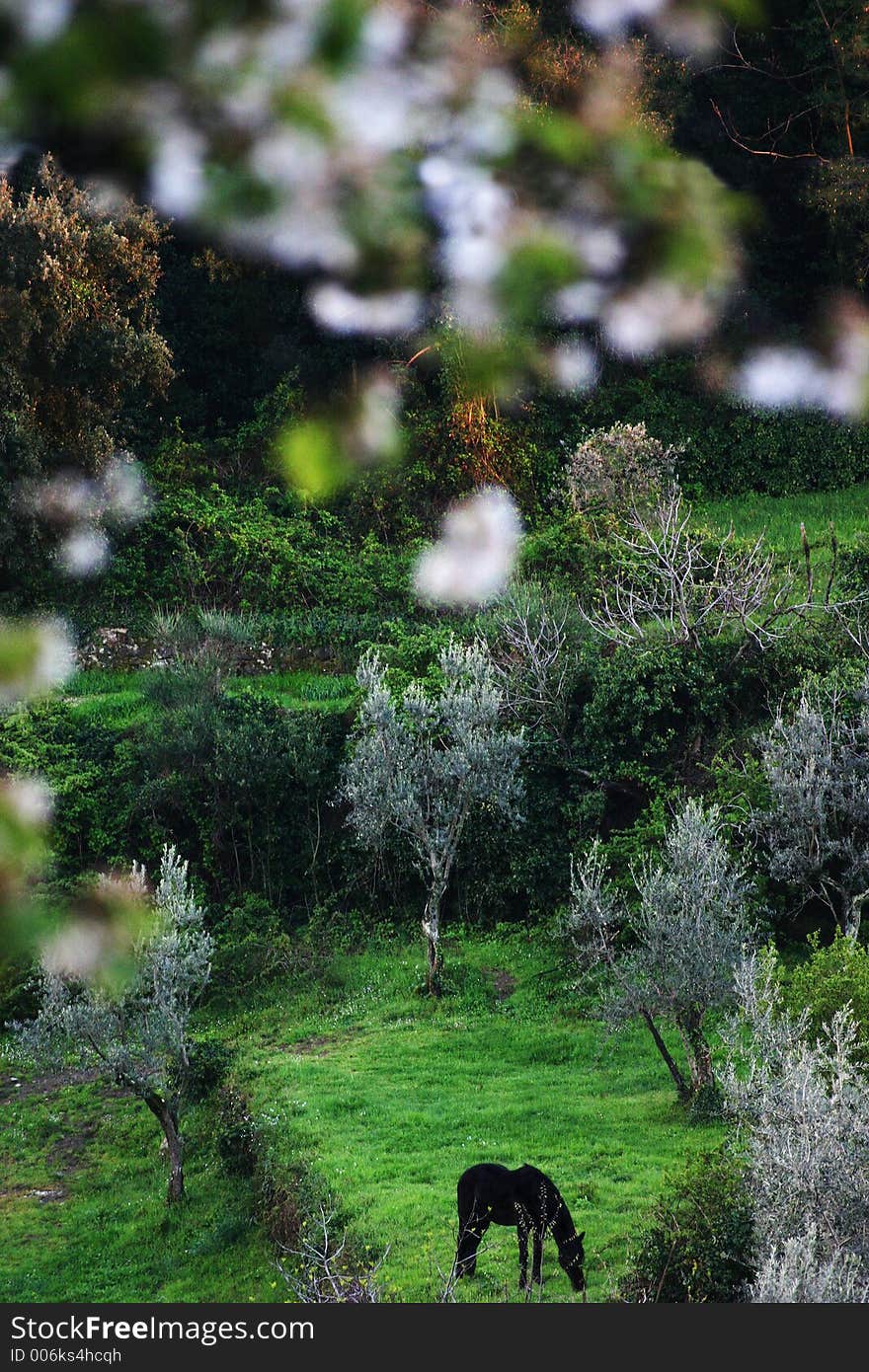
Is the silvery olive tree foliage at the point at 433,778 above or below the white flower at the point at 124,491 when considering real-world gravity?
below

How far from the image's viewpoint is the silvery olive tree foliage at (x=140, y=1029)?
467 inches

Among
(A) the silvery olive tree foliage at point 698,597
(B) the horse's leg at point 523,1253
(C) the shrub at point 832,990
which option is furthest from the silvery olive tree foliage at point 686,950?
(A) the silvery olive tree foliage at point 698,597

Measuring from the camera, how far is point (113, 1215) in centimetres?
1171

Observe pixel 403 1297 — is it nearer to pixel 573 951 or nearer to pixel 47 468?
pixel 573 951

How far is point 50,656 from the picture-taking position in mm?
3076

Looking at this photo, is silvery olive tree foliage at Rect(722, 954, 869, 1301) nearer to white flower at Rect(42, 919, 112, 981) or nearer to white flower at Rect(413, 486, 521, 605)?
white flower at Rect(42, 919, 112, 981)

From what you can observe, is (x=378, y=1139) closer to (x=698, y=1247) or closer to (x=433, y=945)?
(x=433, y=945)

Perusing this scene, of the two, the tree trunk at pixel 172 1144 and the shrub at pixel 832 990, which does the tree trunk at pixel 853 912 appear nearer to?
the shrub at pixel 832 990

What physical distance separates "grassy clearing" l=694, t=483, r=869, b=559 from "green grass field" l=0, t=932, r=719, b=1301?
10.5m

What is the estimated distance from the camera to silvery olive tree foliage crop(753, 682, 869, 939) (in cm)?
1442

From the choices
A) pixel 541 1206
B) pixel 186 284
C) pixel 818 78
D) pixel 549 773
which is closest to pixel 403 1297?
pixel 541 1206

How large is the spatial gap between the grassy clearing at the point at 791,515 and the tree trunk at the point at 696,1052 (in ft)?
40.1

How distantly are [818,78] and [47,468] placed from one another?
17052mm

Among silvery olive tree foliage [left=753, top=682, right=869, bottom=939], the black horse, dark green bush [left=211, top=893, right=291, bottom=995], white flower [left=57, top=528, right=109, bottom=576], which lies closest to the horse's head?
the black horse
